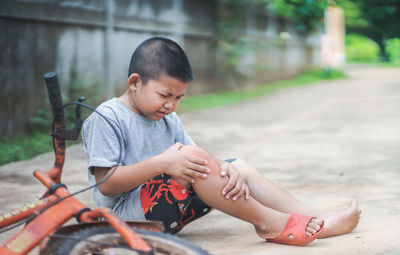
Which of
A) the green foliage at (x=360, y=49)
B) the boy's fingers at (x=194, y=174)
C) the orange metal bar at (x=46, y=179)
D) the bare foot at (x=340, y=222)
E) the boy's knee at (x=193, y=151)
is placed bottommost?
the green foliage at (x=360, y=49)

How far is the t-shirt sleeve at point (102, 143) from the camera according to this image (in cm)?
224

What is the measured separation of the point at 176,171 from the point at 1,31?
12.3 feet

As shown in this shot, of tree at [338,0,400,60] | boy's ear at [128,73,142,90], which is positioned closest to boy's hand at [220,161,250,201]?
boy's ear at [128,73,142,90]

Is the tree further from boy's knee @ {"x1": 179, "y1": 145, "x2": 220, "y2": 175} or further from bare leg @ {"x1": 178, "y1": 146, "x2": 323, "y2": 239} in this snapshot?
boy's knee @ {"x1": 179, "y1": 145, "x2": 220, "y2": 175}

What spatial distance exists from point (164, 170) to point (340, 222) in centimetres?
97

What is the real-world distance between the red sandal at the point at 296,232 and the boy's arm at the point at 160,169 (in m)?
0.52

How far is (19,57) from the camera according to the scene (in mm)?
5539

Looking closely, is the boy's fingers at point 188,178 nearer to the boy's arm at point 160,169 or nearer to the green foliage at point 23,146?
the boy's arm at point 160,169

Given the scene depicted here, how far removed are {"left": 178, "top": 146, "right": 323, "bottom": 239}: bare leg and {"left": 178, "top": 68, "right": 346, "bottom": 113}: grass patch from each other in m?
5.51

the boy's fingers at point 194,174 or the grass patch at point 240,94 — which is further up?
the boy's fingers at point 194,174

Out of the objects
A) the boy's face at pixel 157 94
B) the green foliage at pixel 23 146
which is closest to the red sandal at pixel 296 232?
the boy's face at pixel 157 94

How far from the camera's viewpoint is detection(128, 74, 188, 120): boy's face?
234 cm

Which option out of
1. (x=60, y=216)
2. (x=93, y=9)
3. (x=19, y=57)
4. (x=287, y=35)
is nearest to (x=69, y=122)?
(x=19, y=57)

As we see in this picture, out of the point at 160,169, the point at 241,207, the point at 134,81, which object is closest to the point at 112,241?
the point at 160,169
